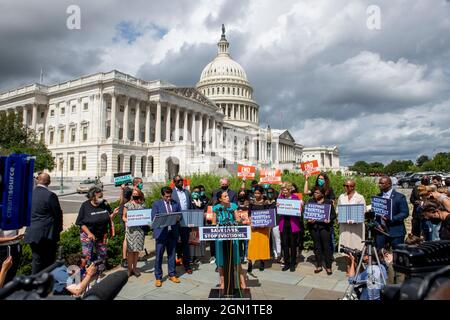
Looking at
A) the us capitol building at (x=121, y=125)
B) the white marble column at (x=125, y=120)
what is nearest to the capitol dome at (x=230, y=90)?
the us capitol building at (x=121, y=125)

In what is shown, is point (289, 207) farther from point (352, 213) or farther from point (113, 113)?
point (113, 113)

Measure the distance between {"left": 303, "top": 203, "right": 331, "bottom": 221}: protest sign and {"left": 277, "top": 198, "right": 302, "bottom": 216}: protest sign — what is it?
0.22 meters

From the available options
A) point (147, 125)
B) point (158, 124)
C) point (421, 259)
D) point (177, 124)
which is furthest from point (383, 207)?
point (177, 124)

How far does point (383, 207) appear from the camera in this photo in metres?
7.04

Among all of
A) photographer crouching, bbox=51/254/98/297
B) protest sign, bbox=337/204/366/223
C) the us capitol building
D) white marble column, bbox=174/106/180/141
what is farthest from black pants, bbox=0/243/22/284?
white marble column, bbox=174/106/180/141

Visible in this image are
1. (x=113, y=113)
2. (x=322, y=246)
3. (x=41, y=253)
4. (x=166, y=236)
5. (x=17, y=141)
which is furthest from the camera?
(x=113, y=113)

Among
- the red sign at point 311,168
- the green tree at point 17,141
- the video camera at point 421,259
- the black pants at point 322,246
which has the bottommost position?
the black pants at point 322,246

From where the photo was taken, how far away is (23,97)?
68.4 metres

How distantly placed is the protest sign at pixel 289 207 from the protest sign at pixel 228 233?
9.41 feet

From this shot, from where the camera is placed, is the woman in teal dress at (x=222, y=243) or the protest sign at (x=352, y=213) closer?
the woman in teal dress at (x=222, y=243)

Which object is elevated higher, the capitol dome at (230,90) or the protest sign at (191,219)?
the capitol dome at (230,90)

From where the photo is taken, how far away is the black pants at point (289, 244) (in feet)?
26.9

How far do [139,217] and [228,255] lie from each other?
2802mm

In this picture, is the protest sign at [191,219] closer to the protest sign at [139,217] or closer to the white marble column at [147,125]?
the protest sign at [139,217]
